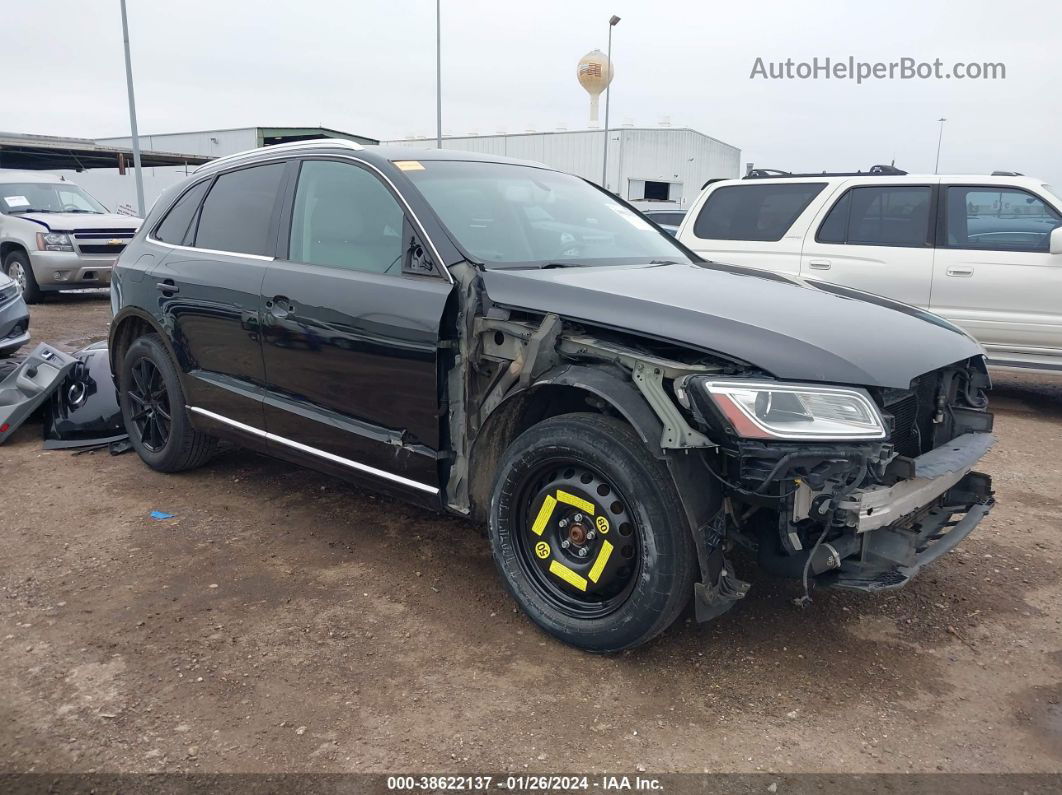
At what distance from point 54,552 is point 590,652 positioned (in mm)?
2610

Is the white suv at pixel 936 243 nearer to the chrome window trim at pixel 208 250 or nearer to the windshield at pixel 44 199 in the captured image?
the chrome window trim at pixel 208 250

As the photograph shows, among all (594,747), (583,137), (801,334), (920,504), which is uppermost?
(583,137)

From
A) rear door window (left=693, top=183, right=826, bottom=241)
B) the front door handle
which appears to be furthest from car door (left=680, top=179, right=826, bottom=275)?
the front door handle

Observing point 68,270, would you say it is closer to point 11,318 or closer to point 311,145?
point 11,318

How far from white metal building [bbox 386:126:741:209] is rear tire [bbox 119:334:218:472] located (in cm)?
3454

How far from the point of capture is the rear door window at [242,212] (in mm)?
3979

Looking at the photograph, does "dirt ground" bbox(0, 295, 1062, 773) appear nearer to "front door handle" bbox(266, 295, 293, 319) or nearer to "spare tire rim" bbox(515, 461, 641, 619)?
"spare tire rim" bbox(515, 461, 641, 619)

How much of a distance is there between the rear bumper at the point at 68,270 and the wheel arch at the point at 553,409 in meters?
10.0

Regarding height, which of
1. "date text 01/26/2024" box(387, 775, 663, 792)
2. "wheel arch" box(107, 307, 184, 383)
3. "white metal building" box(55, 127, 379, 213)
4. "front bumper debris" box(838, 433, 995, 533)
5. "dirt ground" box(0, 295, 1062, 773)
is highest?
"white metal building" box(55, 127, 379, 213)

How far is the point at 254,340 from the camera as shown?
3.84 meters

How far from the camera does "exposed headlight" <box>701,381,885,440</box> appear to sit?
239cm

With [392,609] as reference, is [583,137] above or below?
above

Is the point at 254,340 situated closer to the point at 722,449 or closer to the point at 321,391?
the point at 321,391

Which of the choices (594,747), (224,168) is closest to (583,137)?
(224,168)
